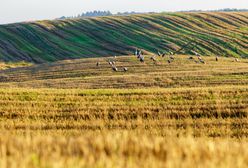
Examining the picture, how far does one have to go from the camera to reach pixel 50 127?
45.3ft

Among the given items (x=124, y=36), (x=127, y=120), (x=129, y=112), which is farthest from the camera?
(x=124, y=36)

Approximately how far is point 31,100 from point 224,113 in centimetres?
683

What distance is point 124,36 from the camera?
77.1 metres

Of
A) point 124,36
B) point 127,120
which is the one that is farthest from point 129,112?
point 124,36

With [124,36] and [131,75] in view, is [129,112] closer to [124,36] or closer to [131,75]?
[131,75]

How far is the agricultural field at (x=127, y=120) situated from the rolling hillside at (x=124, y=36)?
2465cm

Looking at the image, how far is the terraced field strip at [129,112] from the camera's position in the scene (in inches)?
535

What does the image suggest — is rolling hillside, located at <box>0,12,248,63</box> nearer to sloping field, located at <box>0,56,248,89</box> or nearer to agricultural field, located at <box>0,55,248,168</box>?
sloping field, located at <box>0,56,248,89</box>

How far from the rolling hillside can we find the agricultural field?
2465cm

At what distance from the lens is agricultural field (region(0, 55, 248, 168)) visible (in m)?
4.82

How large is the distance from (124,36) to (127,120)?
62.6m

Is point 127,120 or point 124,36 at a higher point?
point 124,36

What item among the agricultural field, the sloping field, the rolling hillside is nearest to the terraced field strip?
the agricultural field

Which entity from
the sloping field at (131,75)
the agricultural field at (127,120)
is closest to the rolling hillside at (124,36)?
the sloping field at (131,75)
